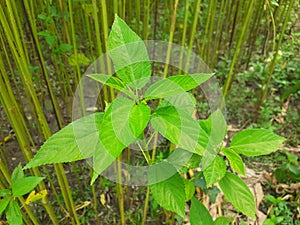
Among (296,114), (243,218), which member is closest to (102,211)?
(243,218)

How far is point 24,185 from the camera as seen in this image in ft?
2.00

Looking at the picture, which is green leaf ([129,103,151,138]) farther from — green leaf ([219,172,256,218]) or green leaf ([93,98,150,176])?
green leaf ([219,172,256,218])

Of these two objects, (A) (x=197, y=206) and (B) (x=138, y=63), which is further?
(A) (x=197, y=206)

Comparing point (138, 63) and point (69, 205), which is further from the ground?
point (138, 63)

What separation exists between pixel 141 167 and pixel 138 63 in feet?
2.75

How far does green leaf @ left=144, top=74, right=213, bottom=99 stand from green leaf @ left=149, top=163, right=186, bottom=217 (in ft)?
0.63

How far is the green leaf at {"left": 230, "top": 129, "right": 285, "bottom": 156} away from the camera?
66 cm

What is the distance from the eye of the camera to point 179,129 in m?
0.48

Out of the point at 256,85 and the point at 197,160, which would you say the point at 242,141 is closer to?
the point at 197,160

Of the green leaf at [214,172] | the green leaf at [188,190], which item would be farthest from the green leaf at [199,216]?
the green leaf at [214,172]

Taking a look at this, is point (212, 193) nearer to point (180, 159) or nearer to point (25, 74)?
point (180, 159)

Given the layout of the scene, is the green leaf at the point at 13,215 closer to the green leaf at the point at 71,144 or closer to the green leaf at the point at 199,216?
the green leaf at the point at 71,144

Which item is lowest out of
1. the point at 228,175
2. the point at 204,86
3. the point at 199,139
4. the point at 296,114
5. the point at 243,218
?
the point at 243,218

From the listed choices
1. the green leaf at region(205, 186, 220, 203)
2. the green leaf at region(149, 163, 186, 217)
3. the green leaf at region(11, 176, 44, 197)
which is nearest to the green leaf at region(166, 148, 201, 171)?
the green leaf at region(149, 163, 186, 217)
